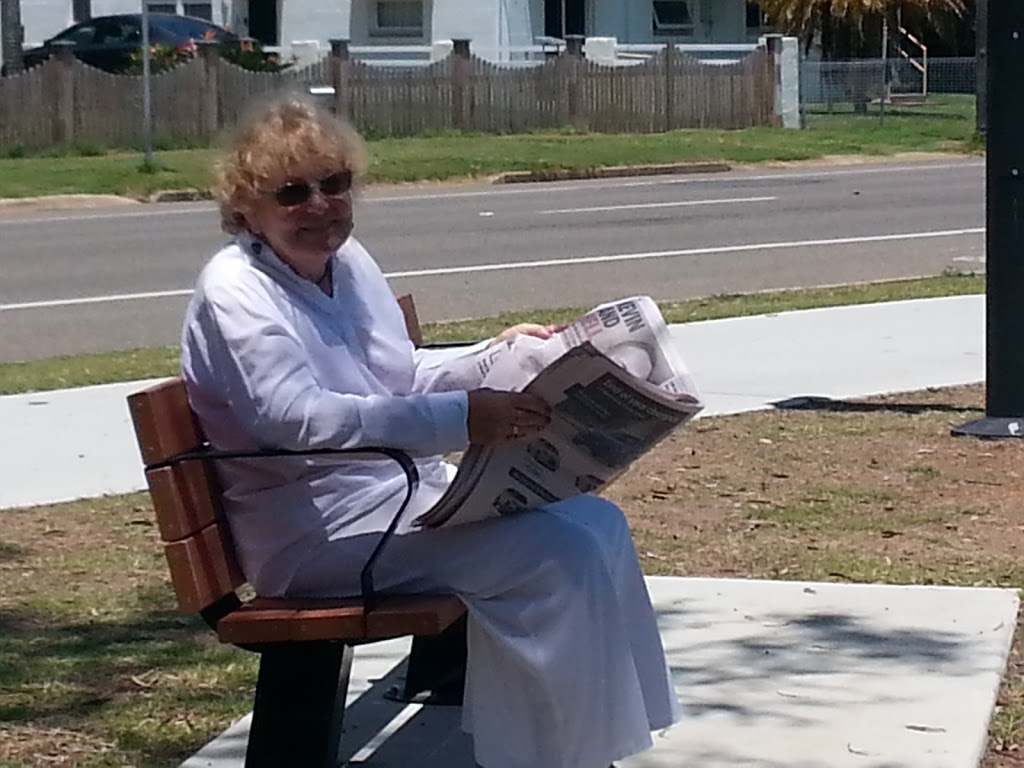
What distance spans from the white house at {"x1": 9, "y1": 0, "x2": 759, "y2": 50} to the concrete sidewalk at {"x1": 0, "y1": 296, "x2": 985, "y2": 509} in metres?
32.9

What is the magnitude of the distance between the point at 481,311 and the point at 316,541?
874cm

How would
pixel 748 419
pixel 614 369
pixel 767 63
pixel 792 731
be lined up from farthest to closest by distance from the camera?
1. pixel 767 63
2. pixel 748 419
3. pixel 792 731
4. pixel 614 369

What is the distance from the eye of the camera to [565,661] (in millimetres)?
4027

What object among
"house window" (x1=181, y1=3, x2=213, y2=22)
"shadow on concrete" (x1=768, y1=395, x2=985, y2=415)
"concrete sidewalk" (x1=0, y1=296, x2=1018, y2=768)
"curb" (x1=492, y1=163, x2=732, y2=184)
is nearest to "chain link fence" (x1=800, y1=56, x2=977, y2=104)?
"curb" (x1=492, y1=163, x2=732, y2=184)

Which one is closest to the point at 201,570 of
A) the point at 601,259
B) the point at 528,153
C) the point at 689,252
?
the point at 601,259

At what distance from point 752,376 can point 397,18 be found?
37.8 metres

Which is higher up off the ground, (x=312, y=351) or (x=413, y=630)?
(x=312, y=351)

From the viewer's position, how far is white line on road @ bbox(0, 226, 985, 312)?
1406 centimetres

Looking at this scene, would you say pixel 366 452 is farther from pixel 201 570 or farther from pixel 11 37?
pixel 11 37

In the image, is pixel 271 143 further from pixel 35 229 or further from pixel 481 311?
pixel 35 229

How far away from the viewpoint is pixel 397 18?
152 ft

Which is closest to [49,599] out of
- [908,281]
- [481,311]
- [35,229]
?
[481,311]

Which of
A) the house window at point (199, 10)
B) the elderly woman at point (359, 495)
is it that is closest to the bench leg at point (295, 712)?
the elderly woman at point (359, 495)

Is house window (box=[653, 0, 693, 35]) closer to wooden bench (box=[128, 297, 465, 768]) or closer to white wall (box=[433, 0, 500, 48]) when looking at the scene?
white wall (box=[433, 0, 500, 48])
